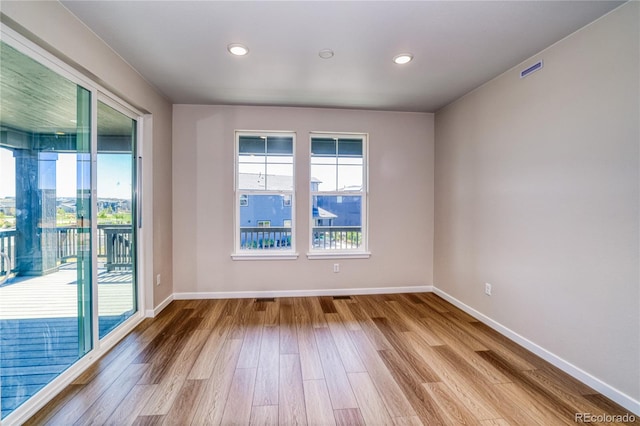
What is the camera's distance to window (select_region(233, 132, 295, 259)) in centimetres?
361

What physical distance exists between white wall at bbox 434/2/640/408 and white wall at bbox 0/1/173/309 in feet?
11.6

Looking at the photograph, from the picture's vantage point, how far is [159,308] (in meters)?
3.11

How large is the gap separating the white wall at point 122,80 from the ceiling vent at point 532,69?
3.53 metres

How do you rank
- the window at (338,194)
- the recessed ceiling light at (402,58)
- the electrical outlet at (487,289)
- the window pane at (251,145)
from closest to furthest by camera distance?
the recessed ceiling light at (402,58) → the electrical outlet at (487,289) → the window pane at (251,145) → the window at (338,194)

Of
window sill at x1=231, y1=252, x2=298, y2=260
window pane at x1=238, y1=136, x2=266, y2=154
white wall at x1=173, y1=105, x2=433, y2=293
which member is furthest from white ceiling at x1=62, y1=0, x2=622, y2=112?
window sill at x1=231, y1=252, x2=298, y2=260

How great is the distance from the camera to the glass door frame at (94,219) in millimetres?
1578

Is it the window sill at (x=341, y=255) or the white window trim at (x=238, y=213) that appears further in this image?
the window sill at (x=341, y=255)

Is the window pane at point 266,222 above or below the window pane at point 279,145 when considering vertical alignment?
below

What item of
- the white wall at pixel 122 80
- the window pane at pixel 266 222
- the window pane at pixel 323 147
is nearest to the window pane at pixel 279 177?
the window pane at pixel 266 222

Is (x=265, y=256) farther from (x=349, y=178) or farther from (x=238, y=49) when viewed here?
(x=238, y=49)

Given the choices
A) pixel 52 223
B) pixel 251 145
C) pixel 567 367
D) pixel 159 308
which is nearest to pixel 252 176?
pixel 251 145

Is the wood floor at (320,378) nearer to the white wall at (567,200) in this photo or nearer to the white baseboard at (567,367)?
the white baseboard at (567,367)

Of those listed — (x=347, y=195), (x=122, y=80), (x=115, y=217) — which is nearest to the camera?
(x=122, y=80)

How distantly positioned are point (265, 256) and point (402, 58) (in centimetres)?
271
